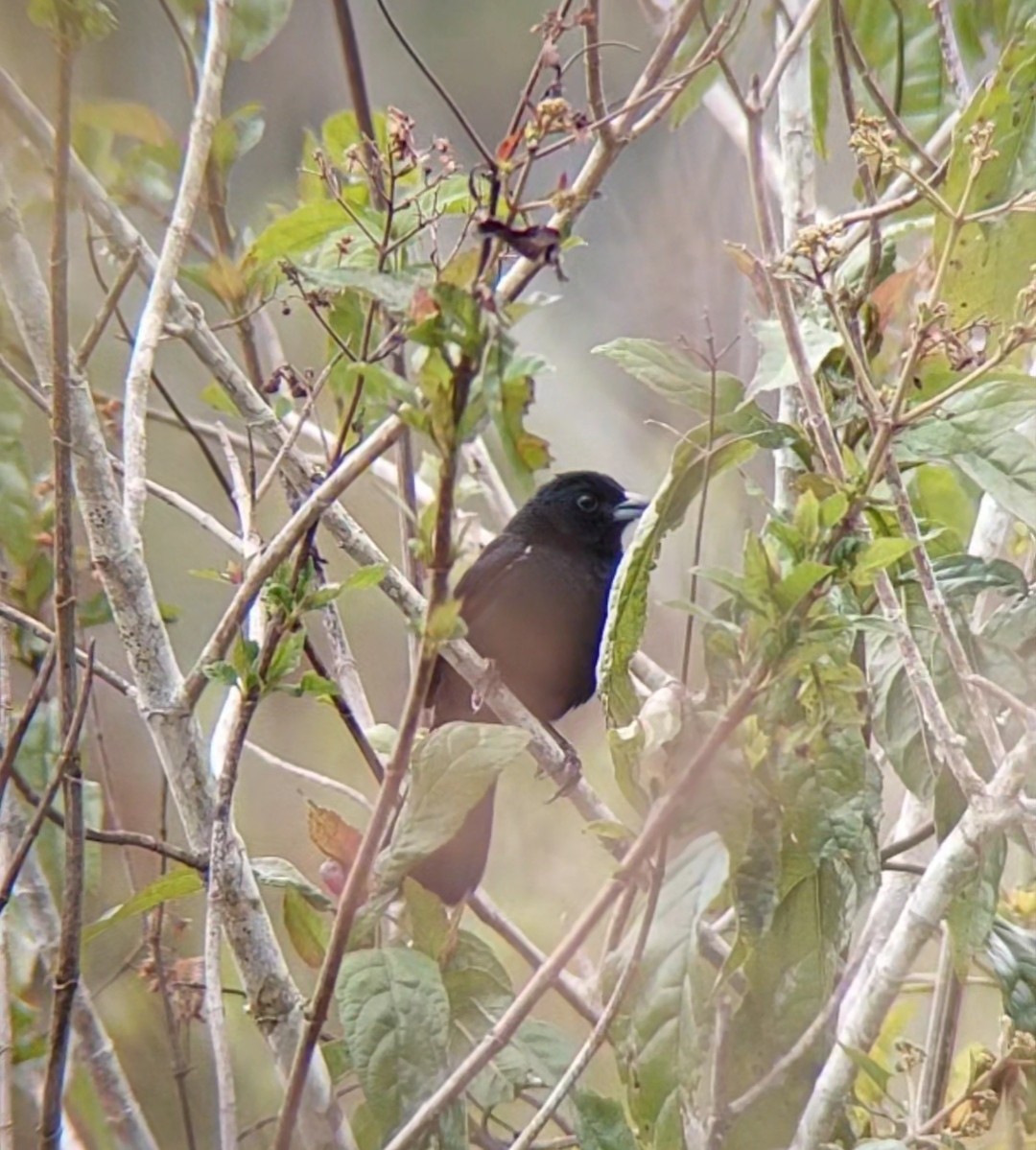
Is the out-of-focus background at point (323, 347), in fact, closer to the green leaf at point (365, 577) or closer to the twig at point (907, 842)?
the twig at point (907, 842)

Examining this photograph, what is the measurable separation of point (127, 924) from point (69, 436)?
683mm

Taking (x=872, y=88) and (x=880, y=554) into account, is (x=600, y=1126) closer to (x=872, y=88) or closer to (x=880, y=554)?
(x=880, y=554)

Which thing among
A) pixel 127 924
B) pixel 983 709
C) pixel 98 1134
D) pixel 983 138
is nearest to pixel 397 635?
pixel 127 924

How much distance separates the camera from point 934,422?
0.89 metres

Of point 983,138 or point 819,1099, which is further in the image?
point 819,1099

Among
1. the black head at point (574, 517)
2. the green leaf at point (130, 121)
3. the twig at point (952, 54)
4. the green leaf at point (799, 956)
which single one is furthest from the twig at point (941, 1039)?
the green leaf at point (130, 121)

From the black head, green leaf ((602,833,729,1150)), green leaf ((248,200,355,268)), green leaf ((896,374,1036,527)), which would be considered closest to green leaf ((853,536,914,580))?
green leaf ((896,374,1036,527))

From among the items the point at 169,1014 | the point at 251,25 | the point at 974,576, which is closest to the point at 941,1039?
the point at 974,576

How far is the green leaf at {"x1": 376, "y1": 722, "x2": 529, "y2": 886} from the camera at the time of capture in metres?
0.85

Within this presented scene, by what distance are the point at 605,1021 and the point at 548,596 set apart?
102cm

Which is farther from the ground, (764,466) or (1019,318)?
(1019,318)

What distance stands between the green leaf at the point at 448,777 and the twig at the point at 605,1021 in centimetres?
11

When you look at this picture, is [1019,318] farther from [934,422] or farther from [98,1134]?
[98,1134]

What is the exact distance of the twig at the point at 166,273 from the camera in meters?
0.94
